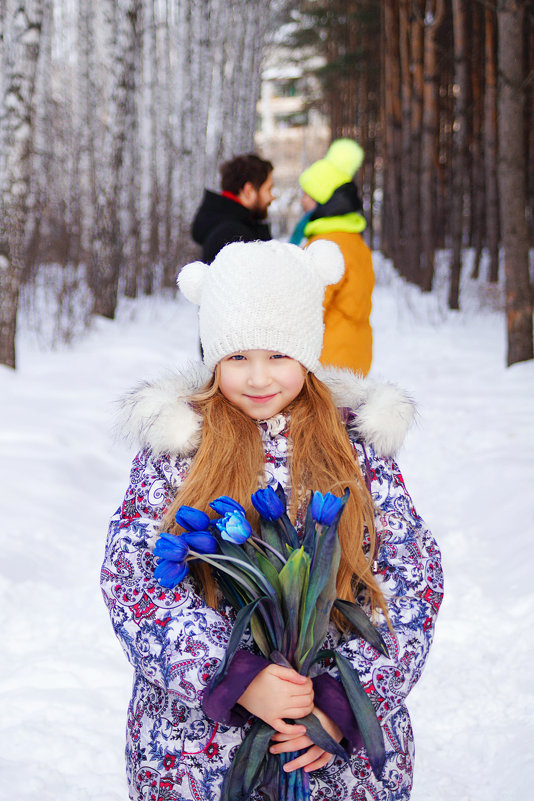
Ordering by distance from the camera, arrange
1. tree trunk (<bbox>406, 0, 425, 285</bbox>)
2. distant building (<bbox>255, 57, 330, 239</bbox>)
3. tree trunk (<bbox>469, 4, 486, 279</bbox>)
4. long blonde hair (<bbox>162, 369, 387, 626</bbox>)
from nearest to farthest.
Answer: long blonde hair (<bbox>162, 369, 387, 626</bbox>)
tree trunk (<bbox>406, 0, 425, 285</bbox>)
tree trunk (<bbox>469, 4, 486, 279</bbox>)
distant building (<bbox>255, 57, 330, 239</bbox>)

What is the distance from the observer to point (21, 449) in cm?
459

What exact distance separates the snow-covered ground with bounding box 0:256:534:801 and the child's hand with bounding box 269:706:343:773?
0.62 meters

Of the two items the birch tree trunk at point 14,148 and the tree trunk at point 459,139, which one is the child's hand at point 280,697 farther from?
the tree trunk at point 459,139

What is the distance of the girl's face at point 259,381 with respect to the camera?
1666 mm

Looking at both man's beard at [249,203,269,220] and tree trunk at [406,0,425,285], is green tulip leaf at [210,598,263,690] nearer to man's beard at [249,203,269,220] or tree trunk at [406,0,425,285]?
man's beard at [249,203,269,220]

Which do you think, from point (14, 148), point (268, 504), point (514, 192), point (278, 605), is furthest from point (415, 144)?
point (278, 605)

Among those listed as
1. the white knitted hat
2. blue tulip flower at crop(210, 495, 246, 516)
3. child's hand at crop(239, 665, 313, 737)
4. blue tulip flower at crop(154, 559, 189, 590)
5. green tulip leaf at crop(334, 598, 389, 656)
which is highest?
the white knitted hat

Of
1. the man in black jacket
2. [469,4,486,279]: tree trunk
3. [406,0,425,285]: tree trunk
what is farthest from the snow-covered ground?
[469,4,486,279]: tree trunk

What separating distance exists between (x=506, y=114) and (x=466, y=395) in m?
2.66

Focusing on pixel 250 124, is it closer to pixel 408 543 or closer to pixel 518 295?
pixel 518 295

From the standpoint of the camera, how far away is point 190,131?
48.4 feet

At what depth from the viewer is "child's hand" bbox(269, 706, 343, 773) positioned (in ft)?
4.50

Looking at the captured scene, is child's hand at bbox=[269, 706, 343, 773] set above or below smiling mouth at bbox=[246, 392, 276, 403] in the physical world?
below

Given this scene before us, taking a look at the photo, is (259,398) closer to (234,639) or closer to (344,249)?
(234,639)
